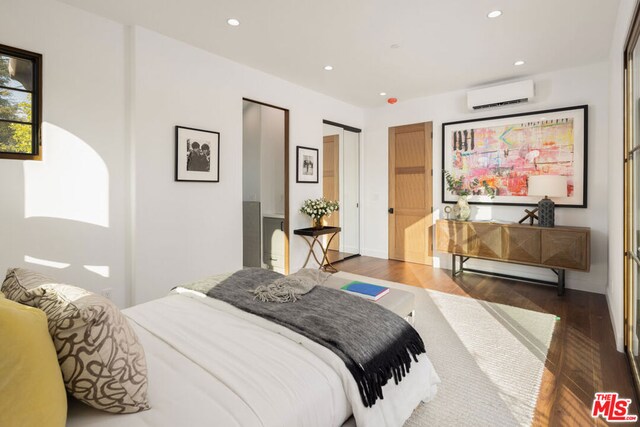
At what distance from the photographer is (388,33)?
3.23 meters

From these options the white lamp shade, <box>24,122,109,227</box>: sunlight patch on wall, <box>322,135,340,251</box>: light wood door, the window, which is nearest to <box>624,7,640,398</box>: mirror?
the white lamp shade

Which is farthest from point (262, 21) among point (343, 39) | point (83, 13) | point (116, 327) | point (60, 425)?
point (60, 425)

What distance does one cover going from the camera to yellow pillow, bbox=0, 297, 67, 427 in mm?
757

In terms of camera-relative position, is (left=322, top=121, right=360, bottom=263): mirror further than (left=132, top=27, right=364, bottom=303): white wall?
Yes

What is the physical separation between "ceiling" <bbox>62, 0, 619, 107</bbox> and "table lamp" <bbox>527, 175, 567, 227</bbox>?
1402 millimetres

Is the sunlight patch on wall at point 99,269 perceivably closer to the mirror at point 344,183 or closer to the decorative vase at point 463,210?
the mirror at point 344,183

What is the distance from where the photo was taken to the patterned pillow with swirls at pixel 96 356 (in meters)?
0.99

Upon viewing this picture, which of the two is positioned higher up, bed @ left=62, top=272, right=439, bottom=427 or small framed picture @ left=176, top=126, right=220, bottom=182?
small framed picture @ left=176, top=126, right=220, bottom=182

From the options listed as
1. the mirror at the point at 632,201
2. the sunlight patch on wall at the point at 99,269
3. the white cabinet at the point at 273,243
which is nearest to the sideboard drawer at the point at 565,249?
the mirror at the point at 632,201

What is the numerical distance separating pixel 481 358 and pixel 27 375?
2.66m

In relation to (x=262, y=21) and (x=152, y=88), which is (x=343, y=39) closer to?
(x=262, y=21)

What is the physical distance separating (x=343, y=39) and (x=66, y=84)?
2525mm

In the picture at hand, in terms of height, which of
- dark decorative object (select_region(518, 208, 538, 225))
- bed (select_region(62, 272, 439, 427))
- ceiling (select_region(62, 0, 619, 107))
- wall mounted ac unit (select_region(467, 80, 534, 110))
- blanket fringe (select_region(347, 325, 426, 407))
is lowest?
blanket fringe (select_region(347, 325, 426, 407))

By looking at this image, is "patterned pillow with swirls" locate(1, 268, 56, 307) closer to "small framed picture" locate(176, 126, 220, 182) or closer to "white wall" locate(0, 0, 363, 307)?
"white wall" locate(0, 0, 363, 307)
